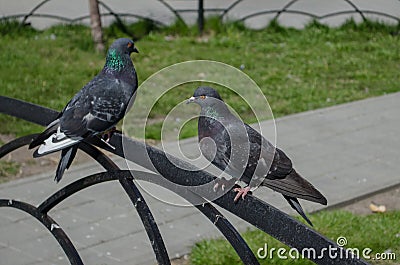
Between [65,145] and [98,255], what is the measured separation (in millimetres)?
2340

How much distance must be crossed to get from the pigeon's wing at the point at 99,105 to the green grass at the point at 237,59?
4.03m

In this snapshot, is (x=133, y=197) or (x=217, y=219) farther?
(x=133, y=197)

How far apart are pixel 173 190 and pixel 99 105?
0.82m

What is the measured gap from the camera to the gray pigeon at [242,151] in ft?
7.54

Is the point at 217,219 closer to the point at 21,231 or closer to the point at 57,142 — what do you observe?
the point at 57,142

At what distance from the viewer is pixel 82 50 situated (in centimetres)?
941

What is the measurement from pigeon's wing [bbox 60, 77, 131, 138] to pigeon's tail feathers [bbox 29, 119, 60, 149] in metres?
0.12

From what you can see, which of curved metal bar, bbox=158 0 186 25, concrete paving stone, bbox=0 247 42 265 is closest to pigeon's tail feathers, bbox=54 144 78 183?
concrete paving stone, bbox=0 247 42 265

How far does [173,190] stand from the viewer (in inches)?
83.7

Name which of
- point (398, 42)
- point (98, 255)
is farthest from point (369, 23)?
point (98, 255)

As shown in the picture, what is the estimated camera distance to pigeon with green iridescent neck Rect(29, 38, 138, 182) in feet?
8.65

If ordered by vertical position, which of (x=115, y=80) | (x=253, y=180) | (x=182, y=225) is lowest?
(x=182, y=225)

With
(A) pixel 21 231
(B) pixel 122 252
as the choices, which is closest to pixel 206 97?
(B) pixel 122 252

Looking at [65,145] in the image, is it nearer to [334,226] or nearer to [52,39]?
[334,226]
